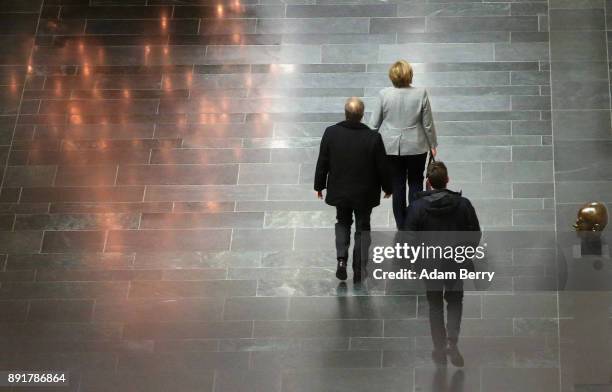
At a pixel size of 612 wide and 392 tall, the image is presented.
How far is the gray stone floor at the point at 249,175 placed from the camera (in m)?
7.97

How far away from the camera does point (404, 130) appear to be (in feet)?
27.8

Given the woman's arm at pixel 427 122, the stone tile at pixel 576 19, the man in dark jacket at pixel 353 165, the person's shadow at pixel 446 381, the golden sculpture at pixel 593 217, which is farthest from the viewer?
the stone tile at pixel 576 19

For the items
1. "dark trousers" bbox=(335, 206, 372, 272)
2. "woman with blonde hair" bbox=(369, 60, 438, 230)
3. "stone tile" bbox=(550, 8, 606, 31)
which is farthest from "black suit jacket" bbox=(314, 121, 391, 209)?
"stone tile" bbox=(550, 8, 606, 31)

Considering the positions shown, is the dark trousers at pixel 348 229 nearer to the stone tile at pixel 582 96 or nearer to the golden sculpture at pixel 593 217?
→ the golden sculpture at pixel 593 217

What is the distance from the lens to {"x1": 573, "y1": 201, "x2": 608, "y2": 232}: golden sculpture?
27.5 ft

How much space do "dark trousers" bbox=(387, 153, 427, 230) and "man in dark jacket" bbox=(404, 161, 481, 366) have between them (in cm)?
88

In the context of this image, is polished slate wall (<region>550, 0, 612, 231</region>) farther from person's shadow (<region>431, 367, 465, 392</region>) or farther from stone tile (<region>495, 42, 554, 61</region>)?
person's shadow (<region>431, 367, 465, 392</region>)

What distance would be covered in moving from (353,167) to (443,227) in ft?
3.29

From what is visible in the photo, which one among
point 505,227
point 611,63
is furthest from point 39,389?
point 611,63

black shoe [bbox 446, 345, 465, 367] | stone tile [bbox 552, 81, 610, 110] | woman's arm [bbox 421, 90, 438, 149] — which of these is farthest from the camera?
stone tile [bbox 552, 81, 610, 110]

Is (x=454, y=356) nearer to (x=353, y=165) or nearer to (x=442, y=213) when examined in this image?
(x=442, y=213)

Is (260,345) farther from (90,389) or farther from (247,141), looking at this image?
(247,141)

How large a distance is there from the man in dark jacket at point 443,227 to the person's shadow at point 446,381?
0.10 metres

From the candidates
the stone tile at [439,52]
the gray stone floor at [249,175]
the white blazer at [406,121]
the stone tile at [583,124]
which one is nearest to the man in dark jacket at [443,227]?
the gray stone floor at [249,175]
